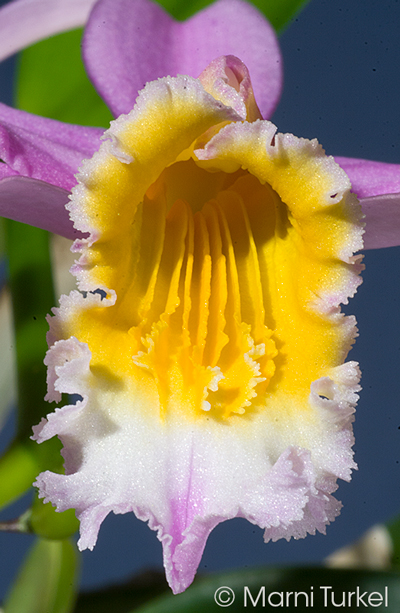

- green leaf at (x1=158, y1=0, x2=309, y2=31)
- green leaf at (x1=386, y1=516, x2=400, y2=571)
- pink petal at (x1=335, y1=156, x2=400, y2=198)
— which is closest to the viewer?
pink petal at (x1=335, y1=156, x2=400, y2=198)

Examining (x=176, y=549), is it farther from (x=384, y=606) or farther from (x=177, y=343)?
(x=384, y=606)

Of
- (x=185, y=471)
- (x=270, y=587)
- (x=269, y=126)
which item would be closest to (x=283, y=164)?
(x=269, y=126)

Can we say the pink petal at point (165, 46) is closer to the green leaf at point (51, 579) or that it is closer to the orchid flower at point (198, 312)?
the orchid flower at point (198, 312)

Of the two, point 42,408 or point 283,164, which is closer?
point 283,164

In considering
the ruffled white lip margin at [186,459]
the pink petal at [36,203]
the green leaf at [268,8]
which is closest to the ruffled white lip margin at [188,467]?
the ruffled white lip margin at [186,459]

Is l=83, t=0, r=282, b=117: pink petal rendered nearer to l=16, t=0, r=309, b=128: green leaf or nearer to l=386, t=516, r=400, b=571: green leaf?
l=16, t=0, r=309, b=128: green leaf
